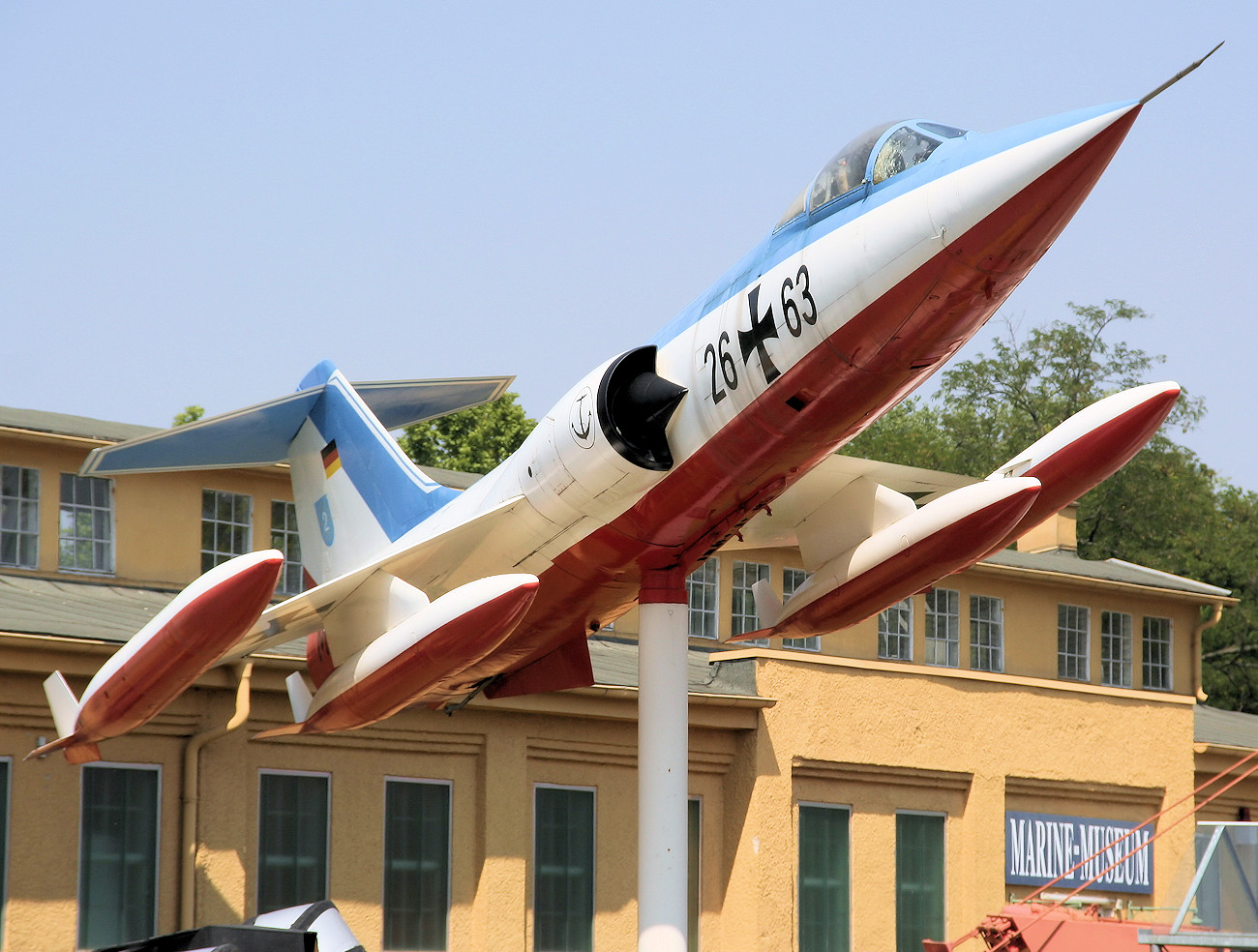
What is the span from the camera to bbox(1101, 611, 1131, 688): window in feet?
76.8

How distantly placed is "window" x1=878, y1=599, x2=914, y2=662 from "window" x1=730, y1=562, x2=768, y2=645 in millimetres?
1845

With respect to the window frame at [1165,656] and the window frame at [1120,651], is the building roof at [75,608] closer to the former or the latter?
the window frame at [1120,651]

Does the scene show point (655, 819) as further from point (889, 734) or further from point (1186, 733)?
point (1186, 733)

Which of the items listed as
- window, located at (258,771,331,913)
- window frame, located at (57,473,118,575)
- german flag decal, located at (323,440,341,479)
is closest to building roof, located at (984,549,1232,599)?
window, located at (258,771,331,913)

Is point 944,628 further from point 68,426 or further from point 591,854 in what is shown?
point 68,426

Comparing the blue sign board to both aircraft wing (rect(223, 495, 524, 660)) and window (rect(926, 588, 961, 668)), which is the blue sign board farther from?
aircraft wing (rect(223, 495, 524, 660))

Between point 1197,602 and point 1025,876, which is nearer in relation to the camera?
point 1025,876

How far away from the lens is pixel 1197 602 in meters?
24.2

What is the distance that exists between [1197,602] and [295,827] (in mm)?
14390

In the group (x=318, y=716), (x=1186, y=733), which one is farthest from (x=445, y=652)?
(x=1186, y=733)

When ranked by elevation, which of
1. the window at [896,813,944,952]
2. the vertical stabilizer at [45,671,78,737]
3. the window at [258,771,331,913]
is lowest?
the window at [896,813,944,952]

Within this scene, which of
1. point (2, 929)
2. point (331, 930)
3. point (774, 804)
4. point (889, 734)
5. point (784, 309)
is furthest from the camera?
point (889, 734)

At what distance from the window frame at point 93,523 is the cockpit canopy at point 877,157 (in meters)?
9.01

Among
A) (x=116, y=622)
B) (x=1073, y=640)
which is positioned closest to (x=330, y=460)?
(x=116, y=622)
